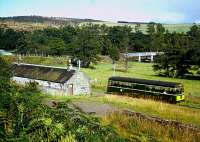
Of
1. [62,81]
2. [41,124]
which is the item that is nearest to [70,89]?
[62,81]

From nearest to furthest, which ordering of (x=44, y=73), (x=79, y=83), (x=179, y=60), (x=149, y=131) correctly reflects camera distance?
(x=149, y=131) < (x=79, y=83) < (x=44, y=73) < (x=179, y=60)

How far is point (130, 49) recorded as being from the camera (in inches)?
5379

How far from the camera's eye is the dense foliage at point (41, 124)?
27.7 ft

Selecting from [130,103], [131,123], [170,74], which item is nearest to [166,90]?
[130,103]

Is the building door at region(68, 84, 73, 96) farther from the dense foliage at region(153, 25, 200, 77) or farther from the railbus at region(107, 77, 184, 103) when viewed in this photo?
the dense foliage at region(153, 25, 200, 77)

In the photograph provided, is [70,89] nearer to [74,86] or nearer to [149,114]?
[74,86]

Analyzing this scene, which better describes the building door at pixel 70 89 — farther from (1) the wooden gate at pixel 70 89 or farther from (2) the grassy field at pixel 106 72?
(2) the grassy field at pixel 106 72

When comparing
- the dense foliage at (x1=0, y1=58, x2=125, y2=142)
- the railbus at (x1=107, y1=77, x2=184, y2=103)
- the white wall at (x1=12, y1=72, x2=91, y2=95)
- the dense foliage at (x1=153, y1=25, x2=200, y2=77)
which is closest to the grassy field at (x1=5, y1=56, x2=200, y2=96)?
the dense foliage at (x1=153, y1=25, x2=200, y2=77)

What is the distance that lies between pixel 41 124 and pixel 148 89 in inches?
1537

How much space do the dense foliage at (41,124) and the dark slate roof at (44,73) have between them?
39.3 m

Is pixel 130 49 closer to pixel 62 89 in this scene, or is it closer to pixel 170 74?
pixel 170 74

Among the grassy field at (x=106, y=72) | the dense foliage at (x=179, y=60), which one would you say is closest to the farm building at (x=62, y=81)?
the grassy field at (x=106, y=72)

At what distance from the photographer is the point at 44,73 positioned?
2089 inches

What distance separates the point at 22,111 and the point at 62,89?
4036 centimetres
